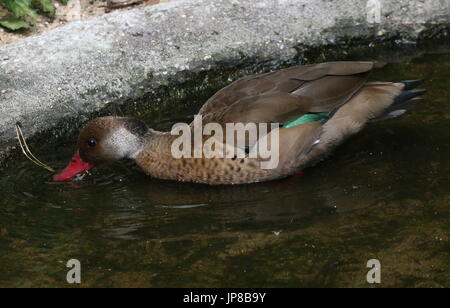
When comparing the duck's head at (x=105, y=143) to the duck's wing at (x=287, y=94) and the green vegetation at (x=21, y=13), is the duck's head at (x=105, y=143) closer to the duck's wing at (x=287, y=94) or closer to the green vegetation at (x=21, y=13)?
the duck's wing at (x=287, y=94)

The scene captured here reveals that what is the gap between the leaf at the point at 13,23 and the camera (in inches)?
270

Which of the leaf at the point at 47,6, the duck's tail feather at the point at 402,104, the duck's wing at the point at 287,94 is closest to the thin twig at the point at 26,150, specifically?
the duck's wing at the point at 287,94

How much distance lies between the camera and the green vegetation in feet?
22.4

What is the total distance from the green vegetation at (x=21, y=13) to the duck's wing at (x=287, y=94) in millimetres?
2290

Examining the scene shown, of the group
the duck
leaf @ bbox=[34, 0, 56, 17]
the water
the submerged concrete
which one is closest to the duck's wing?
the duck

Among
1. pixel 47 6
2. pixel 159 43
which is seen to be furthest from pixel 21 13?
pixel 159 43

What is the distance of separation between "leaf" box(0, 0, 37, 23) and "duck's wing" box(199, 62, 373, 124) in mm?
2275

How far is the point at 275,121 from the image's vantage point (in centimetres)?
515

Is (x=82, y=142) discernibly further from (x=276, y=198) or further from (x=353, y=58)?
(x=353, y=58)
